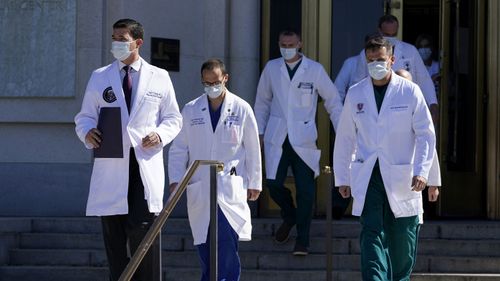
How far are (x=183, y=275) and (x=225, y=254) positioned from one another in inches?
59.1

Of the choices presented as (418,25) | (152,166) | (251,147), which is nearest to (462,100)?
(418,25)

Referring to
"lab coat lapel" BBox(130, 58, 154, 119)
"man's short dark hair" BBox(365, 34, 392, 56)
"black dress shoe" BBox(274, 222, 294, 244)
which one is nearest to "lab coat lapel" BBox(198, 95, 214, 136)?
"lab coat lapel" BBox(130, 58, 154, 119)

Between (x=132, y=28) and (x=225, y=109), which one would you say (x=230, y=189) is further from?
(x=132, y=28)

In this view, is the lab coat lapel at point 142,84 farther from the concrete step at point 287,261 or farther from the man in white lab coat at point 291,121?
the concrete step at point 287,261

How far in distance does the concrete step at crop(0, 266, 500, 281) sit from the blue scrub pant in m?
1.35

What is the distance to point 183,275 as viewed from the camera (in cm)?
1074

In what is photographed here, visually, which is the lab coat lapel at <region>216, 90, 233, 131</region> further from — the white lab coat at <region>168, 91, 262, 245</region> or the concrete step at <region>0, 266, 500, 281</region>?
the concrete step at <region>0, 266, 500, 281</region>

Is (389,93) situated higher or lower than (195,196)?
higher

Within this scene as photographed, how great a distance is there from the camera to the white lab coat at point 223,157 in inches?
372

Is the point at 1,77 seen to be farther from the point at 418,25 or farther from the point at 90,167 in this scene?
the point at 418,25

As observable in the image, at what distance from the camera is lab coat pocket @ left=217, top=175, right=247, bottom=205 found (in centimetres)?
942

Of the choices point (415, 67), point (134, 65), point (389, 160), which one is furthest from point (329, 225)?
point (415, 67)

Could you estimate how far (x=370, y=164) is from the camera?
8914mm

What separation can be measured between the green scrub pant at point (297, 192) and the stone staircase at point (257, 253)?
10.3 inches
